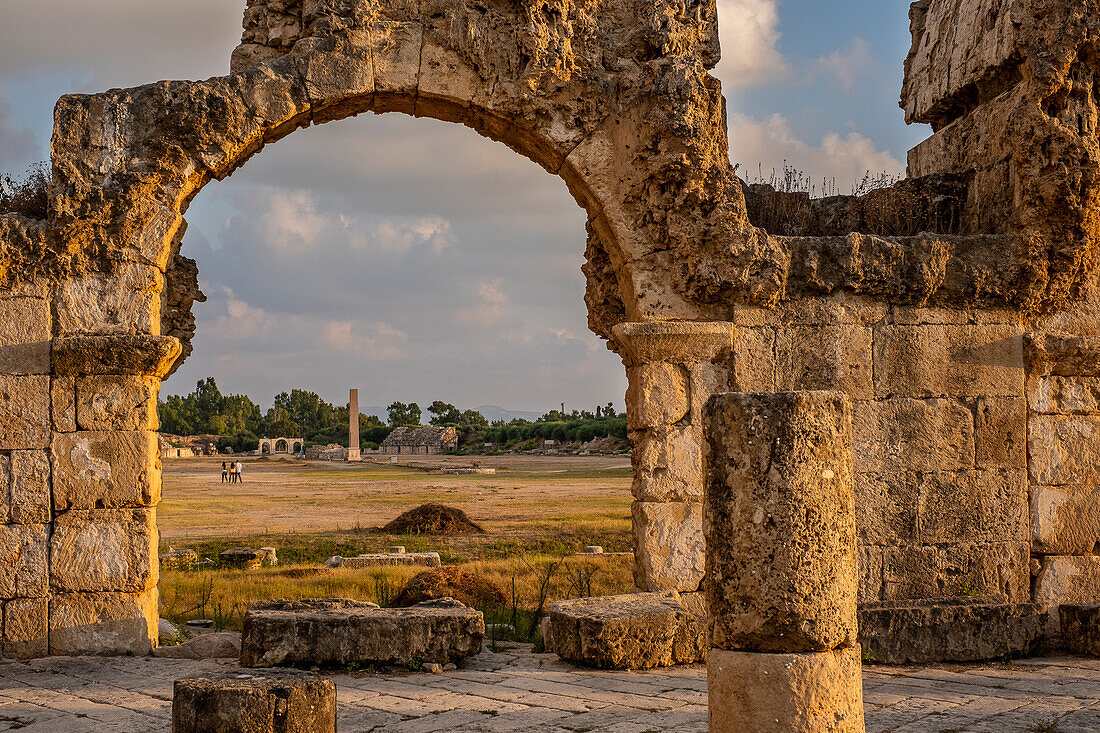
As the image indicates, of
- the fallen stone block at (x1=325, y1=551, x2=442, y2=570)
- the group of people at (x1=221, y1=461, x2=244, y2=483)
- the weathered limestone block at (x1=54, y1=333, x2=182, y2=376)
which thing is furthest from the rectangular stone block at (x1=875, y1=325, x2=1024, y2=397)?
the group of people at (x1=221, y1=461, x2=244, y2=483)

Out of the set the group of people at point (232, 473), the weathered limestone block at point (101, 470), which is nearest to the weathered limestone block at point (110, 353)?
the weathered limestone block at point (101, 470)

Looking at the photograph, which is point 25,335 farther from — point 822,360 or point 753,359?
point 822,360

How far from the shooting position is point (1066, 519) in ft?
24.8

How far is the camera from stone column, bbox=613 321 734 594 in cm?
712

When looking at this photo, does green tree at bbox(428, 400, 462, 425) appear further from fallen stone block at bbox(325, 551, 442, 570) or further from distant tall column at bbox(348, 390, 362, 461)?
fallen stone block at bbox(325, 551, 442, 570)

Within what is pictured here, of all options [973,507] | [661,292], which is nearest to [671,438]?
[661,292]

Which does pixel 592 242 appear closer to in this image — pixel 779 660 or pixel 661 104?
pixel 661 104

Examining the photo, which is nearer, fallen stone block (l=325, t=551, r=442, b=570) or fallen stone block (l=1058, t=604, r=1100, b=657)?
fallen stone block (l=1058, t=604, r=1100, b=657)

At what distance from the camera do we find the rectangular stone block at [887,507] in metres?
7.33

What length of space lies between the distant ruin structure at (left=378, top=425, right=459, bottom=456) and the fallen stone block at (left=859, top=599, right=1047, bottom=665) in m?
58.4

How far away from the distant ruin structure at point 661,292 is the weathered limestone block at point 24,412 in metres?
0.02

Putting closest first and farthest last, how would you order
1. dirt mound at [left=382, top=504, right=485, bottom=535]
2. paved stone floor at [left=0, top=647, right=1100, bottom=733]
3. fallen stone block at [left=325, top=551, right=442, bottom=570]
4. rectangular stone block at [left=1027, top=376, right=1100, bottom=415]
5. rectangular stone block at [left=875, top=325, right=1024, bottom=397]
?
paved stone floor at [left=0, top=647, right=1100, bottom=733]
rectangular stone block at [left=875, top=325, right=1024, bottom=397]
rectangular stone block at [left=1027, top=376, right=1100, bottom=415]
fallen stone block at [left=325, top=551, right=442, bottom=570]
dirt mound at [left=382, top=504, right=485, bottom=535]

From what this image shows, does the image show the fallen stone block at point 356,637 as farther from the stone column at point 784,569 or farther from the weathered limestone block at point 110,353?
the stone column at point 784,569

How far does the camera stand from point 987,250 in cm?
762
